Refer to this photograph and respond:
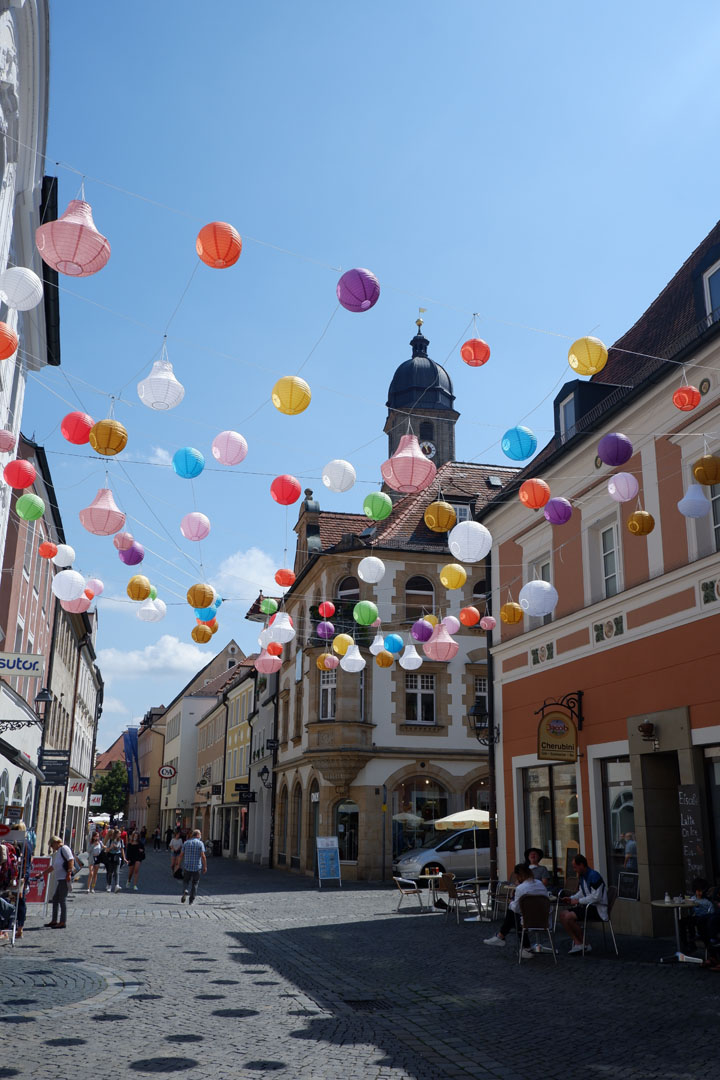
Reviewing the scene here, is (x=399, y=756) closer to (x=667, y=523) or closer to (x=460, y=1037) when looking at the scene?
(x=667, y=523)

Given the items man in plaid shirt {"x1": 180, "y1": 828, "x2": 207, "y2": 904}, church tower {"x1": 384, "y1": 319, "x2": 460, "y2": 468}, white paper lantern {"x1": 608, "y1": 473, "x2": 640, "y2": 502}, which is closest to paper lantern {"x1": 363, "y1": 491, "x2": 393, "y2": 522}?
white paper lantern {"x1": 608, "y1": 473, "x2": 640, "y2": 502}

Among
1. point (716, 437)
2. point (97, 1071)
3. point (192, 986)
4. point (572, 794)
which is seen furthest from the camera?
point (572, 794)

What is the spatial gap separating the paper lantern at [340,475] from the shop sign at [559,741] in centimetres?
690

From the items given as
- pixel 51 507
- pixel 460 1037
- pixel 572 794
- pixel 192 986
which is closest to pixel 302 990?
pixel 192 986

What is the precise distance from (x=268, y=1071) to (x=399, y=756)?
25.3 meters

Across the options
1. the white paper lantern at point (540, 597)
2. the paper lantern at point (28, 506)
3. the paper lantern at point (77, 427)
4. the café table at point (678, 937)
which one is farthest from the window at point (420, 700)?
the paper lantern at point (77, 427)

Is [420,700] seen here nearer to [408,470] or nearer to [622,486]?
[622,486]

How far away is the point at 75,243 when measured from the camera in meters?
8.11

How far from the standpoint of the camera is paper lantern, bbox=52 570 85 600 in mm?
13641

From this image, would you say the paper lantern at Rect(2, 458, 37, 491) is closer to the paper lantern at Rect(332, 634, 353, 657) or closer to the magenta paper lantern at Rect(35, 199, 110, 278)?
the magenta paper lantern at Rect(35, 199, 110, 278)

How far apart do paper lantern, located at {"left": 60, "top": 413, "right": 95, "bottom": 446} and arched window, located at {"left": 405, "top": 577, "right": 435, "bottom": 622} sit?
2294 cm

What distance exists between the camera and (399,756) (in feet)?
104

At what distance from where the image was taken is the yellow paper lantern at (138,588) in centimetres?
1452

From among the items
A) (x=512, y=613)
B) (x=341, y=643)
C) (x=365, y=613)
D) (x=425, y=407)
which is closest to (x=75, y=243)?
(x=512, y=613)
